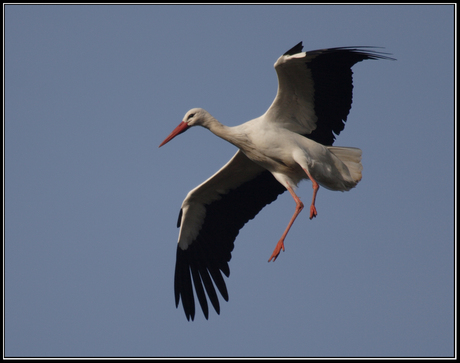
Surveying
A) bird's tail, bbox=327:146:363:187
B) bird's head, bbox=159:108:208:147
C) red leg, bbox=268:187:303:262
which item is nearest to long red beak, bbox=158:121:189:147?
bird's head, bbox=159:108:208:147

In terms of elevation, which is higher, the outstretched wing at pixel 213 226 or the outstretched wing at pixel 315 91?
the outstretched wing at pixel 315 91

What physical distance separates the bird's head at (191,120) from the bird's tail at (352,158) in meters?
1.95

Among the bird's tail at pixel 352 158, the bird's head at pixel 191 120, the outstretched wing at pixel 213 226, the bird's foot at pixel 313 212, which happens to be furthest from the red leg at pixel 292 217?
the bird's head at pixel 191 120

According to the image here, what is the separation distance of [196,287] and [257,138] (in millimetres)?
3105

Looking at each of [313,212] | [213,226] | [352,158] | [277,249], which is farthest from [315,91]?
[213,226]

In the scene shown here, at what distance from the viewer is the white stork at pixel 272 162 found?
9141mm

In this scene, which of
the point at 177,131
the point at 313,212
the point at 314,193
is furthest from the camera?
the point at 177,131

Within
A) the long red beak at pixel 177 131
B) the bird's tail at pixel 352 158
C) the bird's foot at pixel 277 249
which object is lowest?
the bird's foot at pixel 277 249

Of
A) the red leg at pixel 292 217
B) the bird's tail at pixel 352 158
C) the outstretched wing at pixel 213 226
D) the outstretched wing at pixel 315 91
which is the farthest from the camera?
the outstretched wing at pixel 213 226

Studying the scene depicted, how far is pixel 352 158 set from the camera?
9.73 metres

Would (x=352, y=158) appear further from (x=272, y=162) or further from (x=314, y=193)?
(x=272, y=162)

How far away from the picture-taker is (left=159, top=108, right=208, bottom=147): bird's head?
9578mm

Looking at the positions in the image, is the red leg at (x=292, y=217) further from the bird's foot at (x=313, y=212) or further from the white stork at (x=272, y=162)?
the bird's foot at (x=313, y=212)

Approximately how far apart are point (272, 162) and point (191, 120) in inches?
54.8
